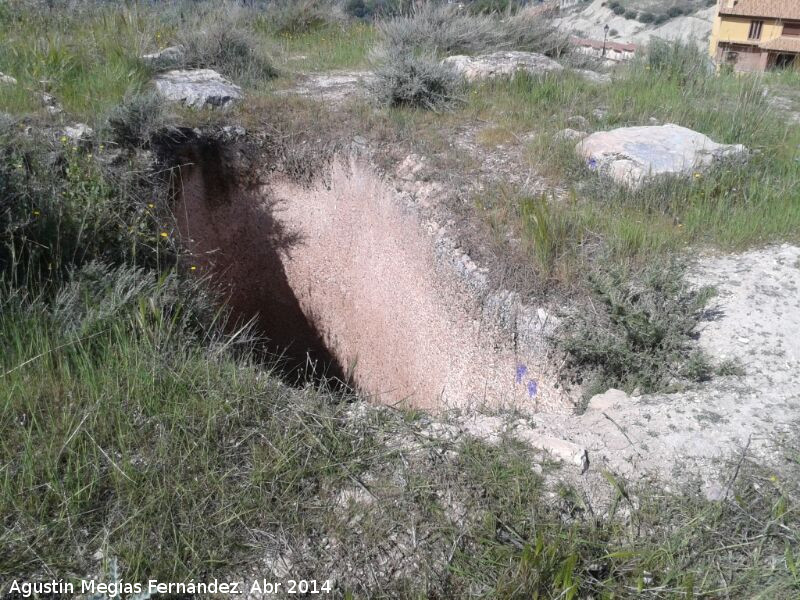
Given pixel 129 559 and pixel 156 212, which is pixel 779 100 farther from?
pixel 129 559

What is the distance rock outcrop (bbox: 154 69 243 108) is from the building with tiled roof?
9293 mm

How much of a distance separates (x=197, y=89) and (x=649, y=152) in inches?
154

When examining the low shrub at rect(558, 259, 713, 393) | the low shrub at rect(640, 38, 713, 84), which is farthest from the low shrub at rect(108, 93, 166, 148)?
the low shrub at rect(640, 38, 713, 84)

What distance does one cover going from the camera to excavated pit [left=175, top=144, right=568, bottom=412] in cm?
414

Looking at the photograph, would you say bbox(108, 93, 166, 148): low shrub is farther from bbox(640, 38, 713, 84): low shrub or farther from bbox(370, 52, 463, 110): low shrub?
bbox(640, 38, 713, 84): low shrub

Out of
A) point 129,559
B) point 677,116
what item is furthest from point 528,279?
point 677,116

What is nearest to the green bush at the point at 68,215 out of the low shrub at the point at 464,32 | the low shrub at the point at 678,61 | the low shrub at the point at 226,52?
the low shrub at the point at 226,52

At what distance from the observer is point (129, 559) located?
5.71ft

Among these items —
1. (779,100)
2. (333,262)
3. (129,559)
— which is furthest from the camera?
(779,100)

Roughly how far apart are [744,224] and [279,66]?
5.37 meters

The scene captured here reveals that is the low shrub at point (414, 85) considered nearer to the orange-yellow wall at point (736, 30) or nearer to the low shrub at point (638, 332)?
the low shrub at point (638, 332)

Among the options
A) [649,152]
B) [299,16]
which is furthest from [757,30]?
[649,152]

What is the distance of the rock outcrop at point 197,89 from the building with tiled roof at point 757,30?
9.29 meters

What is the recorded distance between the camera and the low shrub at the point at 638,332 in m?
2.87
